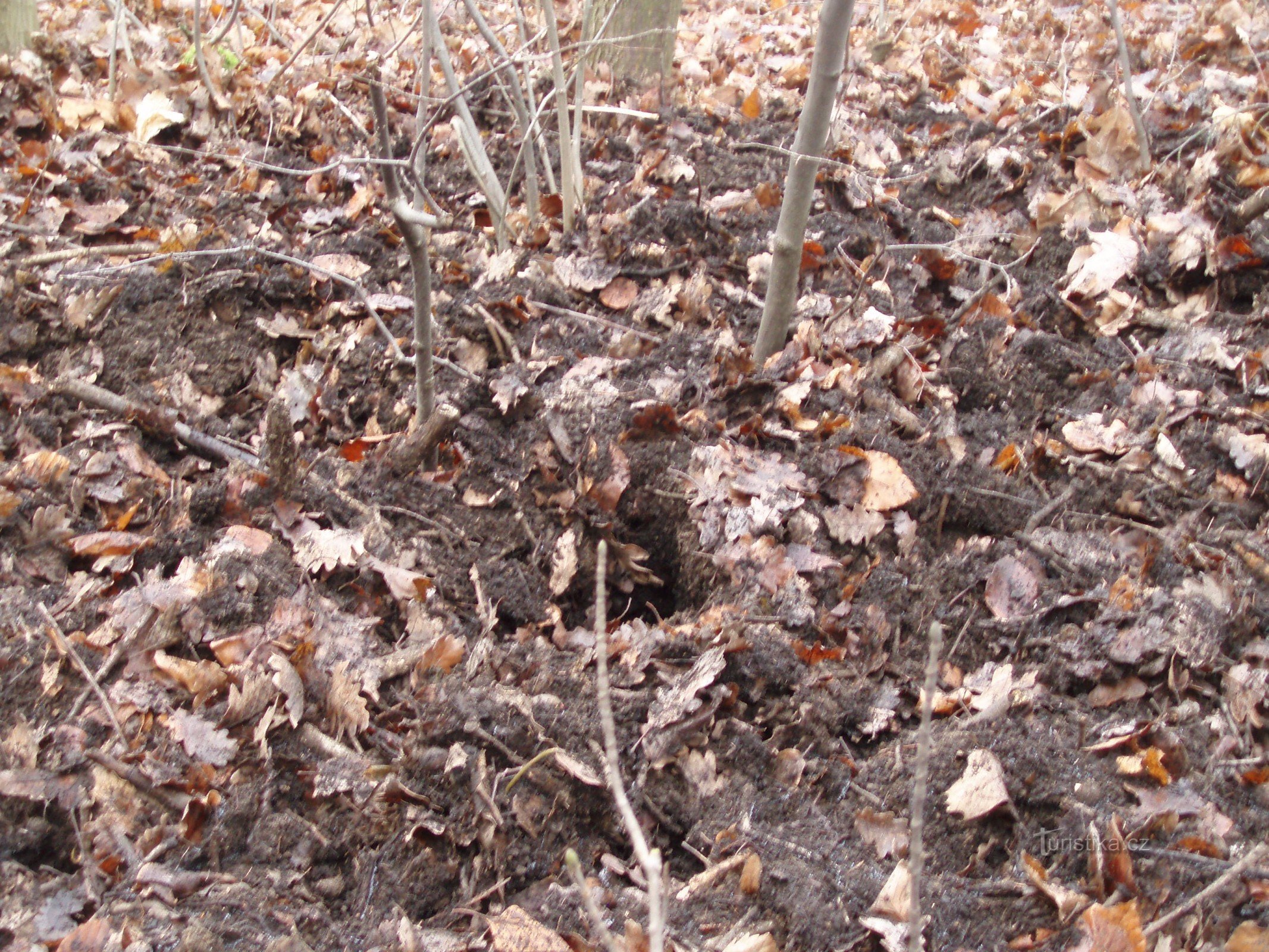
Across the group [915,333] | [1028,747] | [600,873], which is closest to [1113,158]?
[915,333]

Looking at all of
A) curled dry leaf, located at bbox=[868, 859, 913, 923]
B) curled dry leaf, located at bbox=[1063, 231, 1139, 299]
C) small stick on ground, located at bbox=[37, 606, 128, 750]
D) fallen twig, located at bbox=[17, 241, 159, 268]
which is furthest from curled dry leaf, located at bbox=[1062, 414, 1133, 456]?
Result: fallen twig, located at bbox=[17, 241, 159, 268]

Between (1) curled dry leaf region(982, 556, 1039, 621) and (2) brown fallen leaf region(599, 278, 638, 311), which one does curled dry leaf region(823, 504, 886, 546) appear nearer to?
(1) curled dry leaf region(982, 556, 1039, 621)

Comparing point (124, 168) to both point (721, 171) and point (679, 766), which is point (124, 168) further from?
point (679, 766)

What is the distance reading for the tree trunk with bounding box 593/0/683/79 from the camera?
4.81 metres

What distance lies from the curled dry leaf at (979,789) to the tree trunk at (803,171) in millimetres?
1666

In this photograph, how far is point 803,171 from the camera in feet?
9.53

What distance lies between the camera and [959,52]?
5535 millimetres

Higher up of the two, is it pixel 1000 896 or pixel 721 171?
pixel 721 171

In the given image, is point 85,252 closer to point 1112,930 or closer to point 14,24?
point 14,24

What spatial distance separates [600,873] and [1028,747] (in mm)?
1104

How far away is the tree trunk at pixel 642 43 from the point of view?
4.81 m

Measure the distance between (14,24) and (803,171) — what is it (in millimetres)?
4277

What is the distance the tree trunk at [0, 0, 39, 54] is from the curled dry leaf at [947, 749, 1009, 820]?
547 centimetres

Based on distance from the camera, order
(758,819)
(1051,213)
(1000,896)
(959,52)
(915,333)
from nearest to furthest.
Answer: (1000,896), (758,819), (915,333), (1051,213), (959,52)
